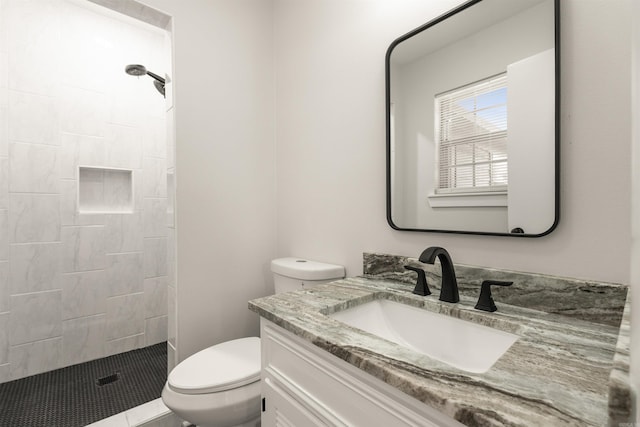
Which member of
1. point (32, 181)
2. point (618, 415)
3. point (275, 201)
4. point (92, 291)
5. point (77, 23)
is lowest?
point (92, 291)

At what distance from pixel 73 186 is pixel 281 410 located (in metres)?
2.22

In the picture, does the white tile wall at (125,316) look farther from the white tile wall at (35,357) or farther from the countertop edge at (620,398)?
the countertop edge at (620,398)

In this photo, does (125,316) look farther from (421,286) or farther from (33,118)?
(421,286)

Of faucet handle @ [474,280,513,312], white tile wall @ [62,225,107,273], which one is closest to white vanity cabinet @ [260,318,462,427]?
faucet handle @ [474,280,513,312]

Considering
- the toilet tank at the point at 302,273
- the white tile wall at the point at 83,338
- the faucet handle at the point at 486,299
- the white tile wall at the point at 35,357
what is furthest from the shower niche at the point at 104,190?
the faucet handle at the point at 486,299

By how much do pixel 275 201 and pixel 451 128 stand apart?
1.15 meters

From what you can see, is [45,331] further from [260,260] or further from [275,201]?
[275,201]

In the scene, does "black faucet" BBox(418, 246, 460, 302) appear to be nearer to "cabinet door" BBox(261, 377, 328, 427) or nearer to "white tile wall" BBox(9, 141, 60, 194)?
"cabinet door" BBox(261, 377, 328, 427)

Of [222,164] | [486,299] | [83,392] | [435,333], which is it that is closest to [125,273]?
[83,392]

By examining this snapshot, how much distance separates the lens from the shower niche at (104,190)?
7.25ft

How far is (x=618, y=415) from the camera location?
0.92 ft

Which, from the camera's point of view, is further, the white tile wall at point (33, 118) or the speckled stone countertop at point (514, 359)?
the white tile wall at point (33, 118)

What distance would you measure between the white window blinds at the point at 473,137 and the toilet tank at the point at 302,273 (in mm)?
624

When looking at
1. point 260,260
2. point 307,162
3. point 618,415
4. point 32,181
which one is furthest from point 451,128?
point 32,181
